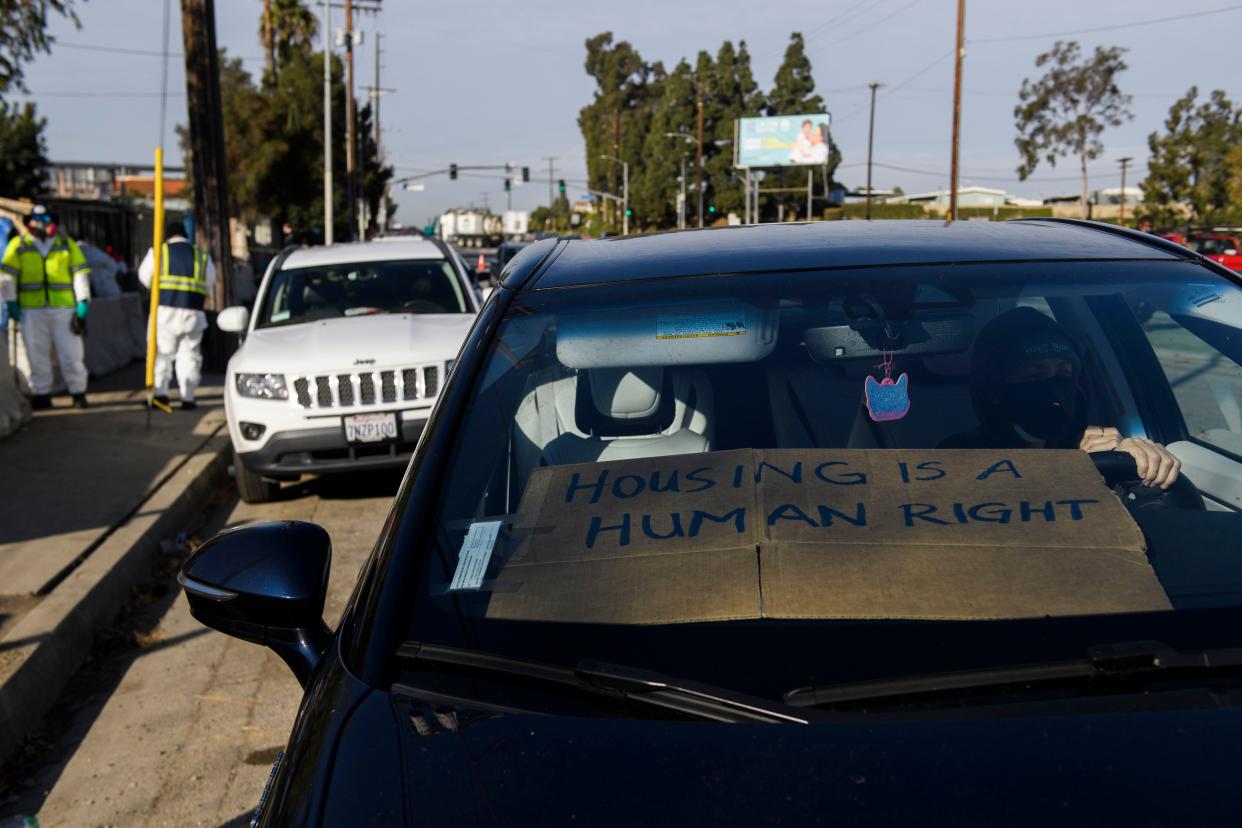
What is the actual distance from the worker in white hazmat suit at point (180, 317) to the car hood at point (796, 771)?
11507mm

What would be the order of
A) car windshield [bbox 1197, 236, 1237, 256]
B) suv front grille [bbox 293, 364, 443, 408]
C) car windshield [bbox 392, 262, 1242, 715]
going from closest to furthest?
car windshield [bbox 392, 262, 1242, 715] < suv front grille [bbox 293, 364, 443, 408] < car windshield [bbox 1197, 236, 1237, 256]

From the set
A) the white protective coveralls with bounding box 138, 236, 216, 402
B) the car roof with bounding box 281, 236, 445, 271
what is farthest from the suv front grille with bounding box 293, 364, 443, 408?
the white protective coveralls with bounding box 138, 236, 216, 402

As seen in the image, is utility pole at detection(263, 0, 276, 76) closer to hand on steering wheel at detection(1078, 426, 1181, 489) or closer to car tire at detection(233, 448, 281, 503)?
car tire at detection(233, 448, 281, 503)

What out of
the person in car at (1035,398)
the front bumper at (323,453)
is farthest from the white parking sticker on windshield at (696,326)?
the front bumper at (323,453)

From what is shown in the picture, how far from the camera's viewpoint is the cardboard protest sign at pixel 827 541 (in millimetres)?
2035

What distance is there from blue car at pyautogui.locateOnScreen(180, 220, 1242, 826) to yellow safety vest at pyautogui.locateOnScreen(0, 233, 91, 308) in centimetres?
1052

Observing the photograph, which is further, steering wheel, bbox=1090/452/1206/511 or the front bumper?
the front bumper

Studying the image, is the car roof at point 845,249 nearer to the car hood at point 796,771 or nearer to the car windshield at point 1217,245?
the car hood at point 796,771

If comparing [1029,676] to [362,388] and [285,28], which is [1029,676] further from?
[285,28]

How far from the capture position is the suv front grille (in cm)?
859

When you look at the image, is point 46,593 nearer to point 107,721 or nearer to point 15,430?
point 107,721

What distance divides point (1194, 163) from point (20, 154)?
4962 cm

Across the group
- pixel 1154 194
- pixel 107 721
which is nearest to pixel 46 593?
pixel 107 721

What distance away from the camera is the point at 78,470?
9.48 metres
